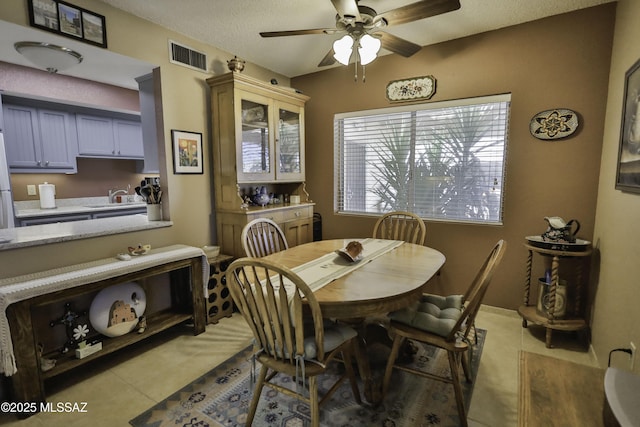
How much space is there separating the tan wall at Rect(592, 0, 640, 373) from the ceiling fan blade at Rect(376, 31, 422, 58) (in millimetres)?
1269

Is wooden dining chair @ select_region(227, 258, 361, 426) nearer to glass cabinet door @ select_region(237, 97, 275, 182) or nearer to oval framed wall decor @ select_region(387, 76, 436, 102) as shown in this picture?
glass cabinet door @ select_region(237, 97, 275, 182)

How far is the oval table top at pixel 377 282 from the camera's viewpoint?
4.58 feet

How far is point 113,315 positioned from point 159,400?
70cm

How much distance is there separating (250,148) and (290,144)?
0.61m

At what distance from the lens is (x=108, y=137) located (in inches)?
164

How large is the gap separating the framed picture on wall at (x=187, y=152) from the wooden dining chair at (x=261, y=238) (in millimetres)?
913

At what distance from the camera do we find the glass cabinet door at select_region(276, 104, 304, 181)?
10.9ft

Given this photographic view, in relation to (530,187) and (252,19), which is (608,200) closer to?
(530,187)

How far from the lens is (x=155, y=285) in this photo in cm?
266

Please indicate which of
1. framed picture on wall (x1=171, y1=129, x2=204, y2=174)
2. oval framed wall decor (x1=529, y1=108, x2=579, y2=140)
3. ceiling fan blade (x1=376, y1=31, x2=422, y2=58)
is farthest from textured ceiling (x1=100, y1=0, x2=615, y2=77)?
framed picture on wall (x1=171, y1=129, x2=204, y2=174)

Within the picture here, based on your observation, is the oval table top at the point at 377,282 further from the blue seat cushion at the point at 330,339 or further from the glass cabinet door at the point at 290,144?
the glass cabinet door at the point at 290,144

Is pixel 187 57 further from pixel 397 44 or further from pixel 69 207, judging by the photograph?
pixel 69 207

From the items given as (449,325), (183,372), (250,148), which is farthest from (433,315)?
(250,148)

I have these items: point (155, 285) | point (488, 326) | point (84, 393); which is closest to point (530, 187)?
point (488, 326)
